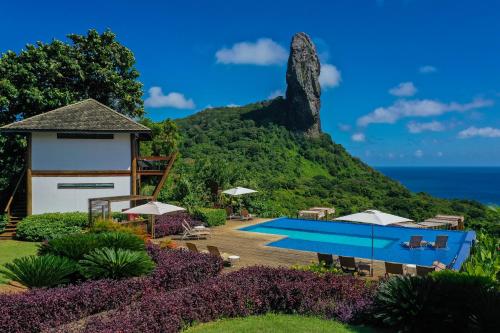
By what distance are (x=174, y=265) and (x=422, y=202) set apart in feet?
143

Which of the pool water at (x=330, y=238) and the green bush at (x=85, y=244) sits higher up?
the green bush at (x=85, y=244)

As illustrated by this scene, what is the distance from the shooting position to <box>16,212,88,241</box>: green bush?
20.0m

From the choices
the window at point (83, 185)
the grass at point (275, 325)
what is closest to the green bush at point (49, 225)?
the window at point (83, 185)

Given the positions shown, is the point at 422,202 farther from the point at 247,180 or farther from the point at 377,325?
the point at 377,325

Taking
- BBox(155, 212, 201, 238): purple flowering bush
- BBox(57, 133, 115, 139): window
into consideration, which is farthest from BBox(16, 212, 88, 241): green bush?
BBox(57, 133, 115, 139): window

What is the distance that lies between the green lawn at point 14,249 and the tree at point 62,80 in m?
10.0

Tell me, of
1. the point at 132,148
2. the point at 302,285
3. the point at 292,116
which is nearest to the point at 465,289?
the point at 302,285

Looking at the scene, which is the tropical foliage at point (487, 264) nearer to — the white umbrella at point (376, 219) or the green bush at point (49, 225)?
the white umbrella at point (376, 219)

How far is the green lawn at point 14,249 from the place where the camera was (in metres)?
16.2

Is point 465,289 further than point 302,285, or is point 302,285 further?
point 302,285

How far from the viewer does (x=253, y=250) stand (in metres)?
17.6

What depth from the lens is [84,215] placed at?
832 inches

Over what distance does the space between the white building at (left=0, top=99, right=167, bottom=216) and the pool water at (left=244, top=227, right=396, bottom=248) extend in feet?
25.5

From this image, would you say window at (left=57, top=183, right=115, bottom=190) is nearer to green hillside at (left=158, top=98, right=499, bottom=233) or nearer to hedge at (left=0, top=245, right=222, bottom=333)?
green hillside at (left=158, top=98, right=499, bottom=233)
